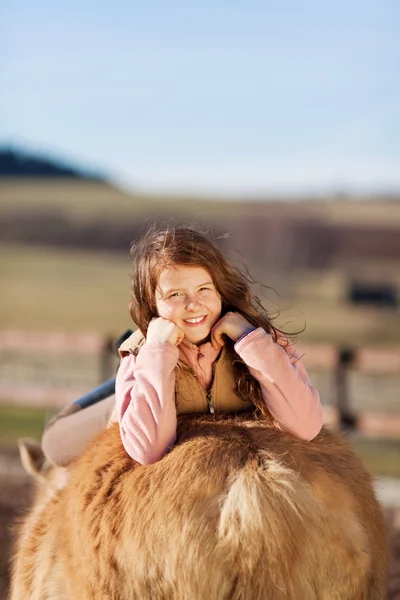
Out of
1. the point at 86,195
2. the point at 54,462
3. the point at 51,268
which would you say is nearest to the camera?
the point at 54,462

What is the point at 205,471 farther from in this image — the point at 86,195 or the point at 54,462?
the point at 86,195

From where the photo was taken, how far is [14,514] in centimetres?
590

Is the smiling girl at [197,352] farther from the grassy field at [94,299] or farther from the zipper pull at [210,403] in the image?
the grassy field at [94,299]

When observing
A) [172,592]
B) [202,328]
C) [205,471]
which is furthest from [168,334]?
[172,592]

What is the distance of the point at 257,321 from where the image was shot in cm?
219

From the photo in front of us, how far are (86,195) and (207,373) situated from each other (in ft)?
190

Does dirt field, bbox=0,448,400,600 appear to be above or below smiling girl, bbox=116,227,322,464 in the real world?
below

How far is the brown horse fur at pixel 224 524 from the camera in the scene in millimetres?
1619

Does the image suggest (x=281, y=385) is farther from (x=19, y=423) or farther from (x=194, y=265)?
(x=19, y=423)

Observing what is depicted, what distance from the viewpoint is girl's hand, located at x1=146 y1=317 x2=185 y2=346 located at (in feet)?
6.81

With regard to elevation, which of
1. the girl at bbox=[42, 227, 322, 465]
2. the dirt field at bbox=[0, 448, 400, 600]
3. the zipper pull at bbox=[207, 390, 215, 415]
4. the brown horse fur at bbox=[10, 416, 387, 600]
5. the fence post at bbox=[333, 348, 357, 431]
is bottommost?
the dirt field at bbox=[0, 448, 400, 600]

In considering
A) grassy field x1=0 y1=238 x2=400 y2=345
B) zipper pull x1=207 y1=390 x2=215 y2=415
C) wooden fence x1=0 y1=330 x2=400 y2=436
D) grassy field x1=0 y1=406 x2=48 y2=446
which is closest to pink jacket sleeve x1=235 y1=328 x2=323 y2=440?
zipper pull x1=207 y1=390 x2=215 y2=415

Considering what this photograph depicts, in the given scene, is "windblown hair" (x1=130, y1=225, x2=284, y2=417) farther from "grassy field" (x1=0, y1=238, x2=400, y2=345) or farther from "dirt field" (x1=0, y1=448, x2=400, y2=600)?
"grassy field" (x1=0, y1=238, x2=400, y2=345)

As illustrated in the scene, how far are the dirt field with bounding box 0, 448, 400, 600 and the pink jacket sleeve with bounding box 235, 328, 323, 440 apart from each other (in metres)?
2.41
